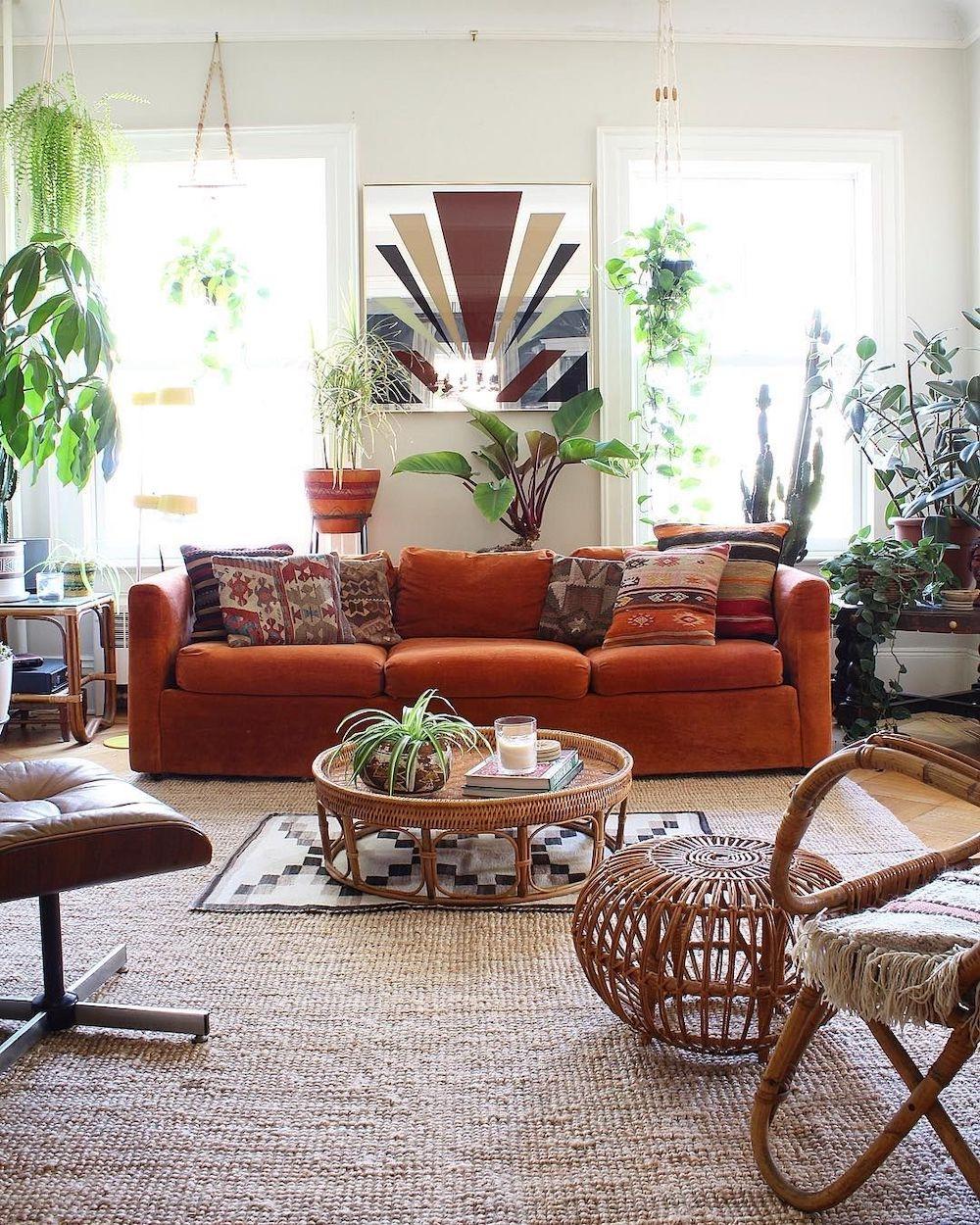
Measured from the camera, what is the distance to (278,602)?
14.4ft

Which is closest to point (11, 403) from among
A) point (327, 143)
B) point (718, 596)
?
point (327, 143)

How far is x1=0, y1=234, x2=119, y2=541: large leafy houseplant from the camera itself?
4.36m

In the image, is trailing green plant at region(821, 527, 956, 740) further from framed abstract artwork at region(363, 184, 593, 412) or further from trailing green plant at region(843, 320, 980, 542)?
framed abstract artwork at region(363, 184, 593, 412)

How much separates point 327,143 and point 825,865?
4.09m

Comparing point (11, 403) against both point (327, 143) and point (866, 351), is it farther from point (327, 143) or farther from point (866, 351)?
point (866, 351)

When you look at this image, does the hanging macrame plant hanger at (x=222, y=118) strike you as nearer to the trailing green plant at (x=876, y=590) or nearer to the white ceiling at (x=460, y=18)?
the white ceiling at (x=460, y=18)

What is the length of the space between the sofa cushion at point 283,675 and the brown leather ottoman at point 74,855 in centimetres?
152

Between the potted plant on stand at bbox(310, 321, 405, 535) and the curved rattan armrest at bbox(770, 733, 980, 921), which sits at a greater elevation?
the potted plant on stand at bbox(310, 321, 405, 535)

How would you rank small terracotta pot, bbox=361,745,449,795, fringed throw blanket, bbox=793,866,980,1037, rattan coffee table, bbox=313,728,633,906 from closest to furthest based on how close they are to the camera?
fringed throw blanket, bbox=793,866,980,1037
rattan coffee table, bbox=313,728,633,906
small terracotta pot, bbox=361,745,449,795

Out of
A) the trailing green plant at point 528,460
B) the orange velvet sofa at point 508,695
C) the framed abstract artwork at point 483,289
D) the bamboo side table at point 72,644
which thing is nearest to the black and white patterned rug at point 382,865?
the orange velvet sofa at point 508,695

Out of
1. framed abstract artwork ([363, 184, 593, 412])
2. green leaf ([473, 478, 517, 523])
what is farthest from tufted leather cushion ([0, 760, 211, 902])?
framed abstract artwork ([363, 184, 593, 412])

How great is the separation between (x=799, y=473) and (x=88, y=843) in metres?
3.73

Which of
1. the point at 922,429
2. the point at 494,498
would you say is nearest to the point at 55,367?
the point at 494,498

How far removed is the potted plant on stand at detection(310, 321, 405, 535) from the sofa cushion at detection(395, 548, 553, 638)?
0.53 meters
